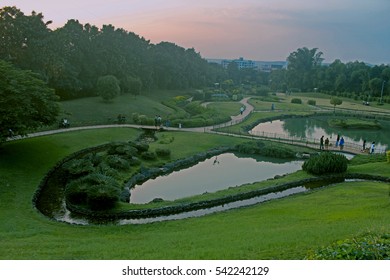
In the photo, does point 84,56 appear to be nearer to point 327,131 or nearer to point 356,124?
point 327,131

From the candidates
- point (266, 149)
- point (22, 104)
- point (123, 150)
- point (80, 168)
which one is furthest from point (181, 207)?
point (266, 149)

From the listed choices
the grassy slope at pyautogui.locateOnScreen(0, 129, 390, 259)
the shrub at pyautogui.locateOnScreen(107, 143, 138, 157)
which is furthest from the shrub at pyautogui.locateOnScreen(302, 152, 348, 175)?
the shrub at pyautogui.locateOnScreen(107, 143, 138, 157)

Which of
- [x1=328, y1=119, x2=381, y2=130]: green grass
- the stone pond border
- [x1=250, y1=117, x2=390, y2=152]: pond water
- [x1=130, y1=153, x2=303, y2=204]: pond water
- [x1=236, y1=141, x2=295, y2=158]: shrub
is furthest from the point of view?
[x1=328, y1=119, x2=381, y2=130]: green grass

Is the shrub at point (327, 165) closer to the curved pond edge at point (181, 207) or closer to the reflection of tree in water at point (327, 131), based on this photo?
the curved pond edge at point (181, 207)

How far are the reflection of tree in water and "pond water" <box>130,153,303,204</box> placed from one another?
1613 cm

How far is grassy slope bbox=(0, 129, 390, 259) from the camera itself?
408 inches

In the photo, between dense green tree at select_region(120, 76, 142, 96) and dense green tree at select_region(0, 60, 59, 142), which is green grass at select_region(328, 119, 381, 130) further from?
dense green tree at select_region(0, 60, 59, 142)

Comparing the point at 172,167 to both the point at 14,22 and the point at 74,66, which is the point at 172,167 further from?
the point at 74,66

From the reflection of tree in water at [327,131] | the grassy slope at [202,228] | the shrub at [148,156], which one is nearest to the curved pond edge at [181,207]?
the grassy slope at [202,228]

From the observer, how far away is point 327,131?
158ft

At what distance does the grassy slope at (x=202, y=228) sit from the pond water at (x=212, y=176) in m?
4.93

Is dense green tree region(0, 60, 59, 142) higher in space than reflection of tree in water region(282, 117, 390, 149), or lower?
higher
